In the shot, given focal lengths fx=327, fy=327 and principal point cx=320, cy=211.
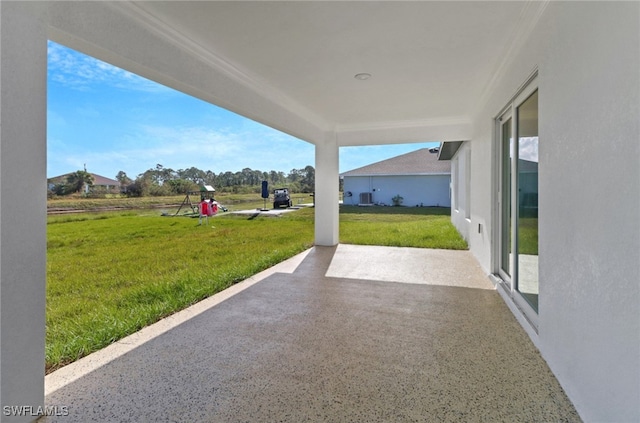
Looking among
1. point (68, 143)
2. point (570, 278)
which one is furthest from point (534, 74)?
point (68, 143)

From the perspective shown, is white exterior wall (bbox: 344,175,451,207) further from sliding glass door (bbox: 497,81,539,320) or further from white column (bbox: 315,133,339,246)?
sliding glass door (bbox: 497,81,539,320)

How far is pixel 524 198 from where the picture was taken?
3.36 meters

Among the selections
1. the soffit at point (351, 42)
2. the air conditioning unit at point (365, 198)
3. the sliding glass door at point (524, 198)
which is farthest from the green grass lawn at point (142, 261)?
the air conditioning unit at point (365, 198)

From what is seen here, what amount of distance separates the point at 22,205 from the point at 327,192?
6.26 m

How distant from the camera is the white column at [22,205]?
5.73 ft

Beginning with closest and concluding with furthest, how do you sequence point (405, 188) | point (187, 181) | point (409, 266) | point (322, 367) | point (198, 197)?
point (322, 367), point (409, 266), point (187, 181), point (198, 197), point (405, 188)

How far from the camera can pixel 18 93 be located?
Result: 5.92 feet

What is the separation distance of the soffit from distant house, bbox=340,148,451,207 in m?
15.2

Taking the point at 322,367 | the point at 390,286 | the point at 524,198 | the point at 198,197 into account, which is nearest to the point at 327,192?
the point at 390,286

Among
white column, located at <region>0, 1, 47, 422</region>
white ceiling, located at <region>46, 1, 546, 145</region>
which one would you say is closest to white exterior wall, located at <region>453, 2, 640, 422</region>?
white ceiling, located at <region>46, 1, 546, 145</region>

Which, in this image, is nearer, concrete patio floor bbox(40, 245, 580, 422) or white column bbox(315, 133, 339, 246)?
concrete patio floor bbox(40, 245, 580, 422)

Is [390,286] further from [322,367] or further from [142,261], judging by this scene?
[142,261]

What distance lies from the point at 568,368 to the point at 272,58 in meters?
3.76

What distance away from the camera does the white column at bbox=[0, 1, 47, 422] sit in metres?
1.75
